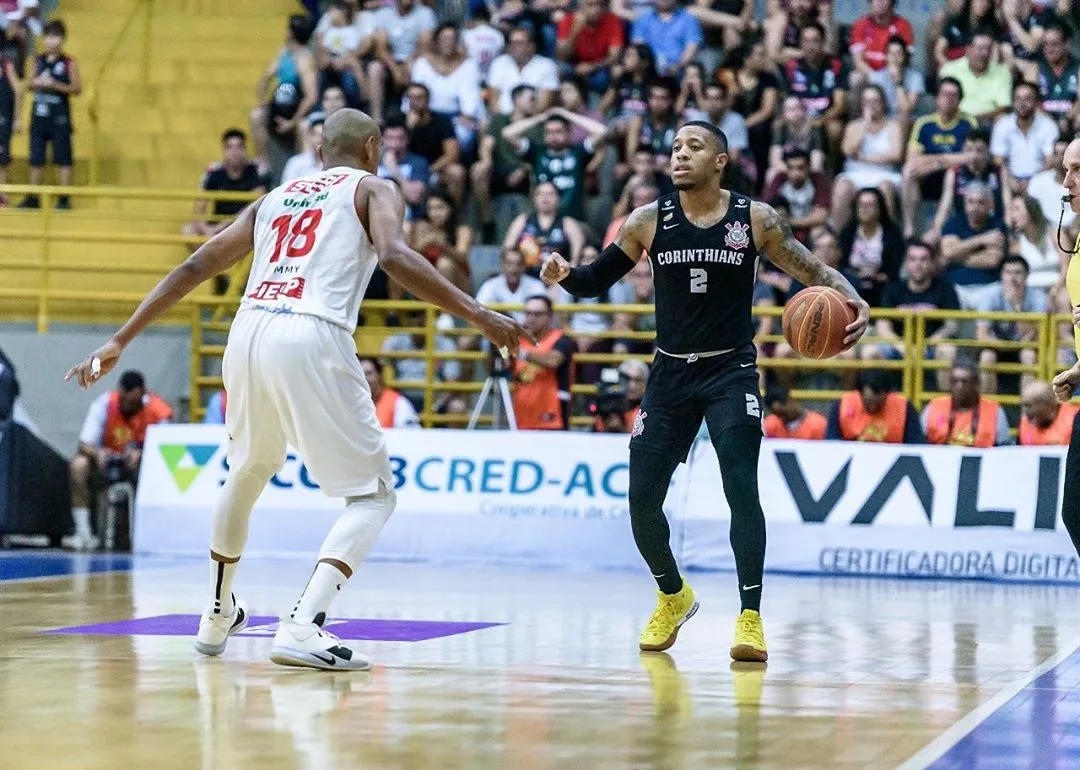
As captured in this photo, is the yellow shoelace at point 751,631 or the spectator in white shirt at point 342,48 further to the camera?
the spectator in white shirt at point 342,48

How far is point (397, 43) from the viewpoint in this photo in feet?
72.4

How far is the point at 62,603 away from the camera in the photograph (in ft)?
35.9

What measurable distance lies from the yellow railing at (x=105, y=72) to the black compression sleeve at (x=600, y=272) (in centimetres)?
1472

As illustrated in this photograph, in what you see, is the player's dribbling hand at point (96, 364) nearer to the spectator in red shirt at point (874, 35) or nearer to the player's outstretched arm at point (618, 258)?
the player's outstretched arm at point (618, 258)

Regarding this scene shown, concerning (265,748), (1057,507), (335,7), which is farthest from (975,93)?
(265,748)

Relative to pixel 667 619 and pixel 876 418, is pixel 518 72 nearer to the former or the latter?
pixel 876 418

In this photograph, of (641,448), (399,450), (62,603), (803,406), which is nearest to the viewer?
(641,448)

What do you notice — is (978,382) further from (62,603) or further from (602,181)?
(62,603)

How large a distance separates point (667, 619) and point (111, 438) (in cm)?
1020

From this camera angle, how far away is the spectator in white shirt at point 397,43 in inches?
844

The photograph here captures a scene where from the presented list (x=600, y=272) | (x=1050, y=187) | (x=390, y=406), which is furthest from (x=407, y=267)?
(x=1050, y=187)

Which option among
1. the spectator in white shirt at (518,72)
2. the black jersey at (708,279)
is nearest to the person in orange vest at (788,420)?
the spectator in white shirt at (518,72)

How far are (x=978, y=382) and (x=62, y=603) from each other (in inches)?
351

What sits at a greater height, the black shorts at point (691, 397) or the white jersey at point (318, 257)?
the white jersey at point (318, 257)
